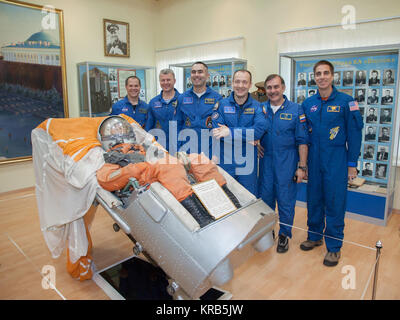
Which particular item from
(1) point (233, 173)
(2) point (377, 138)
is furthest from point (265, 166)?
(2) point (377, 138)

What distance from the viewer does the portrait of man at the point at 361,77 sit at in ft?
12.6

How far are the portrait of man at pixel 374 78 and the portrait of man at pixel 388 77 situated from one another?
0.06 metres

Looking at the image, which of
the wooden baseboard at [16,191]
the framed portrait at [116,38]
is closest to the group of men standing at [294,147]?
the wooden baseboard at [16,191]

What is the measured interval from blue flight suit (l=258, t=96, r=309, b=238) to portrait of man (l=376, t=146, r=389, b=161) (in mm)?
1585

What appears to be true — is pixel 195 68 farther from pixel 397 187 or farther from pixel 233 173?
pixel 397 187

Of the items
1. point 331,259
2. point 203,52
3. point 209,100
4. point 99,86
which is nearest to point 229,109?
point 209,100

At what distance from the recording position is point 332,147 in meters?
2.70

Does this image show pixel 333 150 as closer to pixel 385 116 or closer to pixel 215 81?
pixel 385 116

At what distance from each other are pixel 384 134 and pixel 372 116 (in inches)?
10.5

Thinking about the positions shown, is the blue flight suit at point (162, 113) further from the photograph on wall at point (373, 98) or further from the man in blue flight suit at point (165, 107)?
the photograph on wall at point (373, 98)

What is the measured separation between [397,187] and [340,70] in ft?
5.71

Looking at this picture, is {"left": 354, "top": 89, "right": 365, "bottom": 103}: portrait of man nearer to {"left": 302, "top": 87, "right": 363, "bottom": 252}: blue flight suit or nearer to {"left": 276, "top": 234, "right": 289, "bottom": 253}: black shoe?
{"left": 302, "top": 87, "right": 363, "bottom": 252}: blue flight suit

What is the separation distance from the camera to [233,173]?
3090 mm

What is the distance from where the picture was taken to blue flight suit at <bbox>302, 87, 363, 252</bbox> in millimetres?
2643
